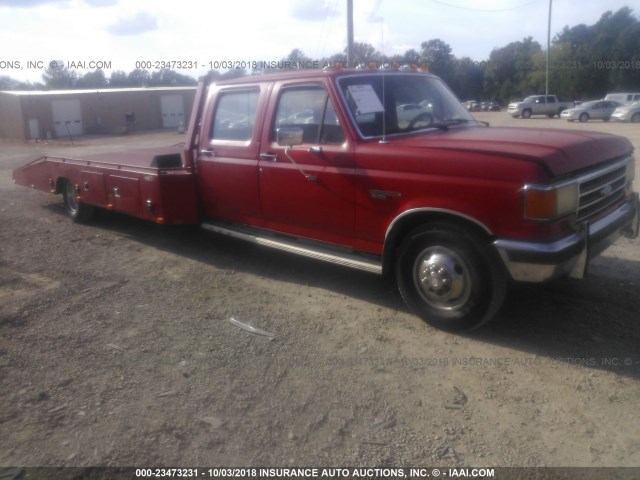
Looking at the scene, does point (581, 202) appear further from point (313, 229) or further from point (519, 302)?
point (313, 229)

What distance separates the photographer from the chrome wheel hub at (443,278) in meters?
4.48

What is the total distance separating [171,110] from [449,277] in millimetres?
42782

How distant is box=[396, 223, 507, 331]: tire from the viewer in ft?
14.3

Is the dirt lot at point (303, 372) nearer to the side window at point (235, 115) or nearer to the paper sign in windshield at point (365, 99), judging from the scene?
the side window at point (235, 115)

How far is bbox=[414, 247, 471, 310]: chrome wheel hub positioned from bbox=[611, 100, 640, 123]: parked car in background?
35544 millimetres

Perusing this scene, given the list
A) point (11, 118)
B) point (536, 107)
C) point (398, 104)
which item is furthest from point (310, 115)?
point (536, 107)

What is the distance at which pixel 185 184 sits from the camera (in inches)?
256

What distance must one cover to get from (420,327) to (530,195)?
143 cm

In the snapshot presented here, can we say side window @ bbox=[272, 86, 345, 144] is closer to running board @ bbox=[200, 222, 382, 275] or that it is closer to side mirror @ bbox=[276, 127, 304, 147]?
side mirror @ bbox=[276, 127, 304, 147]

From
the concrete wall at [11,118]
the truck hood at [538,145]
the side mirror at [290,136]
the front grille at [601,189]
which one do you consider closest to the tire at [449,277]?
the truck hood at [538,145]

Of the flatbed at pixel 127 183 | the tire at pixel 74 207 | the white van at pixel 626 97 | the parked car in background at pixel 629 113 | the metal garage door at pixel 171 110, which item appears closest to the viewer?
the flatbed at pixel 127 183

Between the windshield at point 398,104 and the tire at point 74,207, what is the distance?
483 centimetres

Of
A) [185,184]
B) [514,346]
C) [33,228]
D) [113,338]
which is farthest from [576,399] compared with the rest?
[33,228]

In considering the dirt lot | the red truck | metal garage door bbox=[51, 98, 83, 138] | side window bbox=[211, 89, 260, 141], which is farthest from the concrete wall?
side window bbox=[211, 89, 260, 141]
